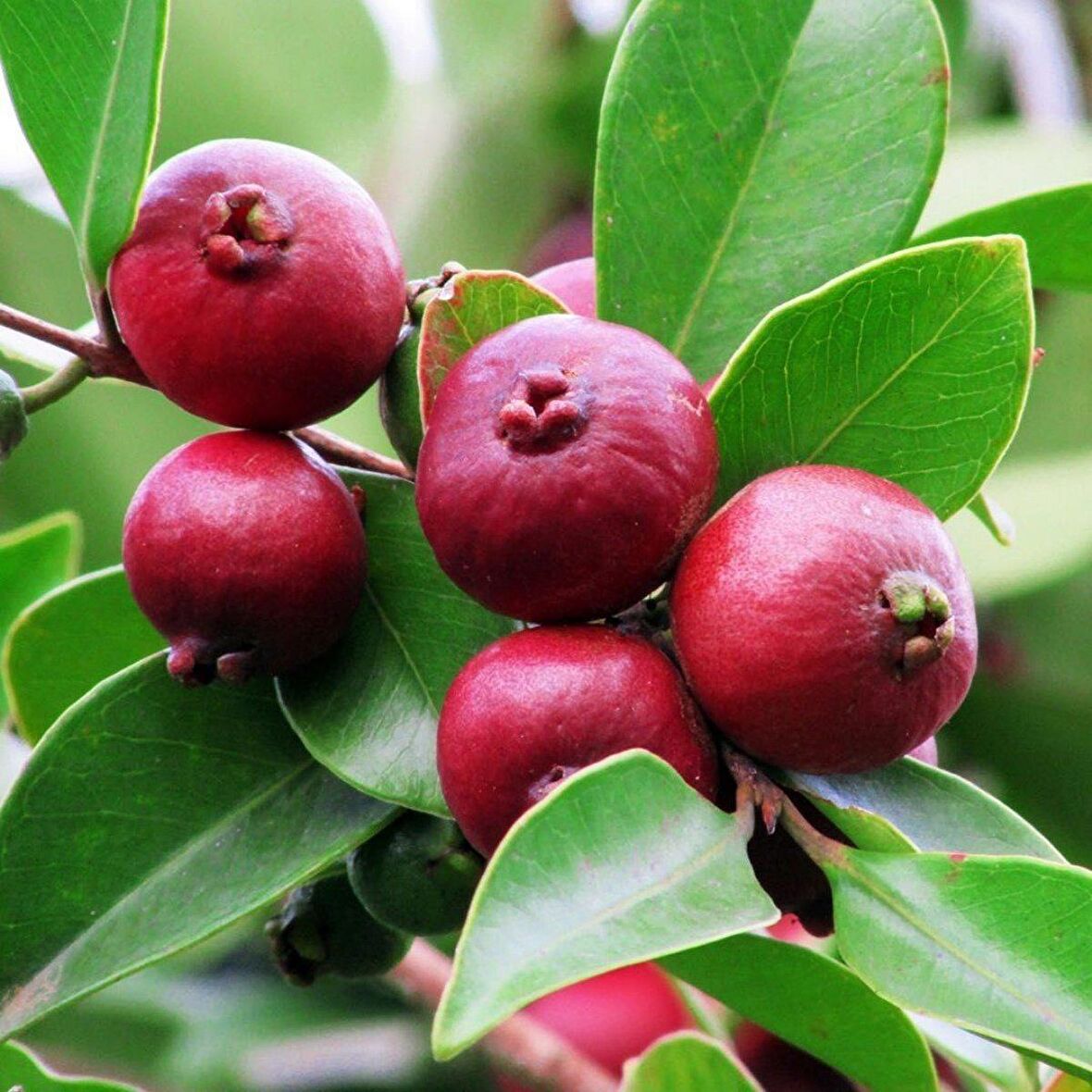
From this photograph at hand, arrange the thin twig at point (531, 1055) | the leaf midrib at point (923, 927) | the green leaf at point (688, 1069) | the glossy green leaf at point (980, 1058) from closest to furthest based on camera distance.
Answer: the leaf midrib at point (923, 927) → the green leaf at point (688, 1069) → the glossy green leaf at point (980, 1058) → the thin twig at point (531, 1055)

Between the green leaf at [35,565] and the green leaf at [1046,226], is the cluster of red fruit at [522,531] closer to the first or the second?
the green leaf at [1046,226]

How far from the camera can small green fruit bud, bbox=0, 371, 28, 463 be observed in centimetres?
111

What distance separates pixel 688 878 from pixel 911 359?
Answer: 0.39m

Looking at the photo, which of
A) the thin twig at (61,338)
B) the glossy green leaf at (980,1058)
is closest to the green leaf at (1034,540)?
the glossy green leaf at (980,1058)

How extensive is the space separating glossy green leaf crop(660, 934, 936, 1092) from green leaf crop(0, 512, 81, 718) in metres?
0.79

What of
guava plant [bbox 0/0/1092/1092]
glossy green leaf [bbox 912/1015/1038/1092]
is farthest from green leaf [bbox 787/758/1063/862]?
glossy green leaf [bbox 912/1015/1038/1092]

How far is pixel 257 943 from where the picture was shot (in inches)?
101

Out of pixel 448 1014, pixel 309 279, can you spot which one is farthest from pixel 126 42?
pixel 448 1014

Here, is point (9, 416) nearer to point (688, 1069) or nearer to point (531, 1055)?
point (688, 1069)

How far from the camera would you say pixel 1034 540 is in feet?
7.82

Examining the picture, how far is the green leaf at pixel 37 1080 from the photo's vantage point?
4.13ft

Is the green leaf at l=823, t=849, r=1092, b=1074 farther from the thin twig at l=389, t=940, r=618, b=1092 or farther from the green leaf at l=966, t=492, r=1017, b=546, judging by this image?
the thin twig at l=389, t=940, r=618, b=1092

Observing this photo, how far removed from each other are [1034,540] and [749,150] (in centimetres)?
Result: 132

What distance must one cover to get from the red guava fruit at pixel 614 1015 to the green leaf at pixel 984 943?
130 cm
